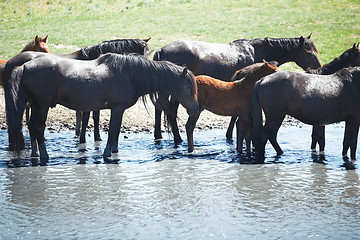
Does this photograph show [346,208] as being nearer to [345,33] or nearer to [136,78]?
[136,78]

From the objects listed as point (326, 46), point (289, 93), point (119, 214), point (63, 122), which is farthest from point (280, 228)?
point (326, 46)

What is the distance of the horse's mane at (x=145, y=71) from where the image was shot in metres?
9.02

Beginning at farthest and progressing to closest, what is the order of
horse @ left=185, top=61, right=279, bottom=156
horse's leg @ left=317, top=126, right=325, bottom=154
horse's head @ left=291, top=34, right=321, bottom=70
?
horse's head @ left=291, top=34, right=321, bottom=70 → horse @ left=185, top=61, right=279, bottom=156 → horse's leg @ left=317, top=126, right=325, bottom=154

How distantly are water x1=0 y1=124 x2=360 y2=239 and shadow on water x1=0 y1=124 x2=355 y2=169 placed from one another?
0.02 m

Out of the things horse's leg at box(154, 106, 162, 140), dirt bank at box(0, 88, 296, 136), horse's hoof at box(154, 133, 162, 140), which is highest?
horse's leg at box(154, 106, 162, 140)

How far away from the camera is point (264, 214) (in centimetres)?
598

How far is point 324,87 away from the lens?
340 inches

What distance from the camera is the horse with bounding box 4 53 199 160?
8516 millimetres

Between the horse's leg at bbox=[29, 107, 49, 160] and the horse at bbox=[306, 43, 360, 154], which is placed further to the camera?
the horse at bbox=[306, 43, 360, 154]

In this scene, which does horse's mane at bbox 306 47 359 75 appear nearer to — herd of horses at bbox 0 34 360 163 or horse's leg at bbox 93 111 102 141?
herd of horses at bbox 0 34 360 163

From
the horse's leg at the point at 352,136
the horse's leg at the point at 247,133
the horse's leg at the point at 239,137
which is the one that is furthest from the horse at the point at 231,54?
the horse's leg at the point at 352,136

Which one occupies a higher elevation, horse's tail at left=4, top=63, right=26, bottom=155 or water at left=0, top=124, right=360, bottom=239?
horse's tail at left=4, top=63, right=26, bottom=155

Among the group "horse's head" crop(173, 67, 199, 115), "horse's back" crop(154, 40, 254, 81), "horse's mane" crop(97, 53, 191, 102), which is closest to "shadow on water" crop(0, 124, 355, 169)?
"horse's head" crop(173, 67, 199, 115)

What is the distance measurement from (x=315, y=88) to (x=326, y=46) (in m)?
14.0
